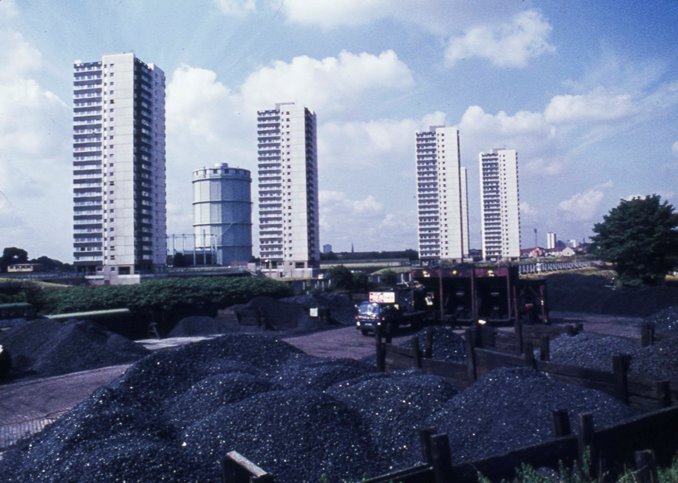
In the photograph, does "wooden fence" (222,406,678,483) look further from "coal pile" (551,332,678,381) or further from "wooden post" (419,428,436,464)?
"coal pile" (551,332,678,381)

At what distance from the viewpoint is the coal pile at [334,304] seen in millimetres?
33312

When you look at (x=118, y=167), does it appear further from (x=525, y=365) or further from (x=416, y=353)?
(x=525, y=365)

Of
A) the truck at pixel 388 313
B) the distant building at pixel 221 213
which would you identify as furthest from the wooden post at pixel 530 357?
the distant building at pixel 221 213

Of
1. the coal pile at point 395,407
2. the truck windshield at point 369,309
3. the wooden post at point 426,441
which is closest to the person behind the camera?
the wooden post at point 426,441

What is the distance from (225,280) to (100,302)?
823 centimetres

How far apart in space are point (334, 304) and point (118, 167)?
179 feet

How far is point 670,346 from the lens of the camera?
10.6 meters

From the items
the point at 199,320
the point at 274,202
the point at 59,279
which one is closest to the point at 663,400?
the point at 199,320

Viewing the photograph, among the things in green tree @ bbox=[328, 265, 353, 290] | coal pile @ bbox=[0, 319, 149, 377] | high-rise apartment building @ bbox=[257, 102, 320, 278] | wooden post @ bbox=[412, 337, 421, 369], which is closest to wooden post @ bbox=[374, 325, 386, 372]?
wooden post @ bbox=[412, 337, 421, 369]

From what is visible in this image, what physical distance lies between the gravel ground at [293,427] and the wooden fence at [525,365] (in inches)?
19.8

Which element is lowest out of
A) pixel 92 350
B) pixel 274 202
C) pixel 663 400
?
pixel 92 350

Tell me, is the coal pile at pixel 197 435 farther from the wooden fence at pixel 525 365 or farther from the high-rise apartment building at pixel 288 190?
the high-rise apartment building at pixel 288 190

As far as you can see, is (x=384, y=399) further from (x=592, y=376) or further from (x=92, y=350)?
(x=92, y=350)

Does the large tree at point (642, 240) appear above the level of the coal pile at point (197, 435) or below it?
above
